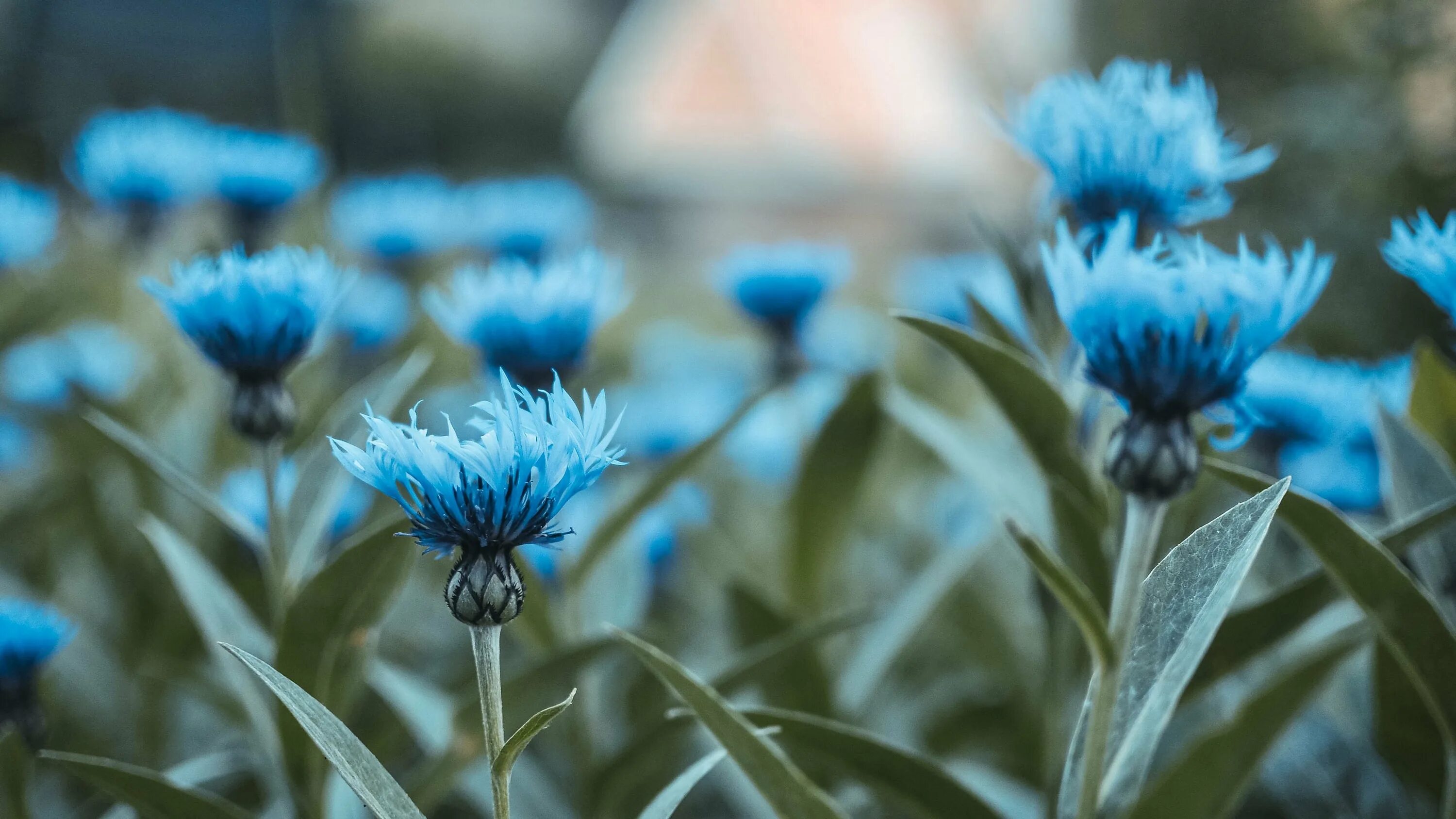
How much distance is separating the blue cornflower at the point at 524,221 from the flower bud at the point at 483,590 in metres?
0.90

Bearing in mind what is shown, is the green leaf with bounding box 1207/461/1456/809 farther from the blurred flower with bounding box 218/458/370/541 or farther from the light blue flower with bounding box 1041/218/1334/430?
the blurred flower with bounding box 218/458/370/541

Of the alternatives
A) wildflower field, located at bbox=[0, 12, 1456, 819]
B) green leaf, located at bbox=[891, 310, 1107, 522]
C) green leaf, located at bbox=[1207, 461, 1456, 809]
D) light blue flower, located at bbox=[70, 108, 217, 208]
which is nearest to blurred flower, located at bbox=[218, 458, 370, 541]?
wildflower field, located at bbox=[0, 12, 1456, 819]

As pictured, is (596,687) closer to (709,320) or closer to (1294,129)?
(1294,129)

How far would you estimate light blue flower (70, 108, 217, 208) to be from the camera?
1190mm

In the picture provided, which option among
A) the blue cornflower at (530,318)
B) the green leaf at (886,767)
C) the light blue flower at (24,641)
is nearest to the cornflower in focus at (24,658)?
the light blue flower at (24,641)

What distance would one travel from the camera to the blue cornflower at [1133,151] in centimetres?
60

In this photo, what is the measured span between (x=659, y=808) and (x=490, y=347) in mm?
401

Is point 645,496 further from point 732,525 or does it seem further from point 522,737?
point 732,525

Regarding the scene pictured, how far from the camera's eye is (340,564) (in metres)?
0.58

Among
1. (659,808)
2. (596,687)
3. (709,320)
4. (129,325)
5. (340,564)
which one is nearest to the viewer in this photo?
(659,808)

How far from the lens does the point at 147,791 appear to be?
56 cm

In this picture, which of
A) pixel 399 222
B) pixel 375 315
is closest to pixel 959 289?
pixel 375 315

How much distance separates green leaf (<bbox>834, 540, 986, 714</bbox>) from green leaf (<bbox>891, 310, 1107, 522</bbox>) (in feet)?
0.63

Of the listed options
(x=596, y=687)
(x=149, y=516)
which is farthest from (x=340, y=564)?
(x=596, y=687)
